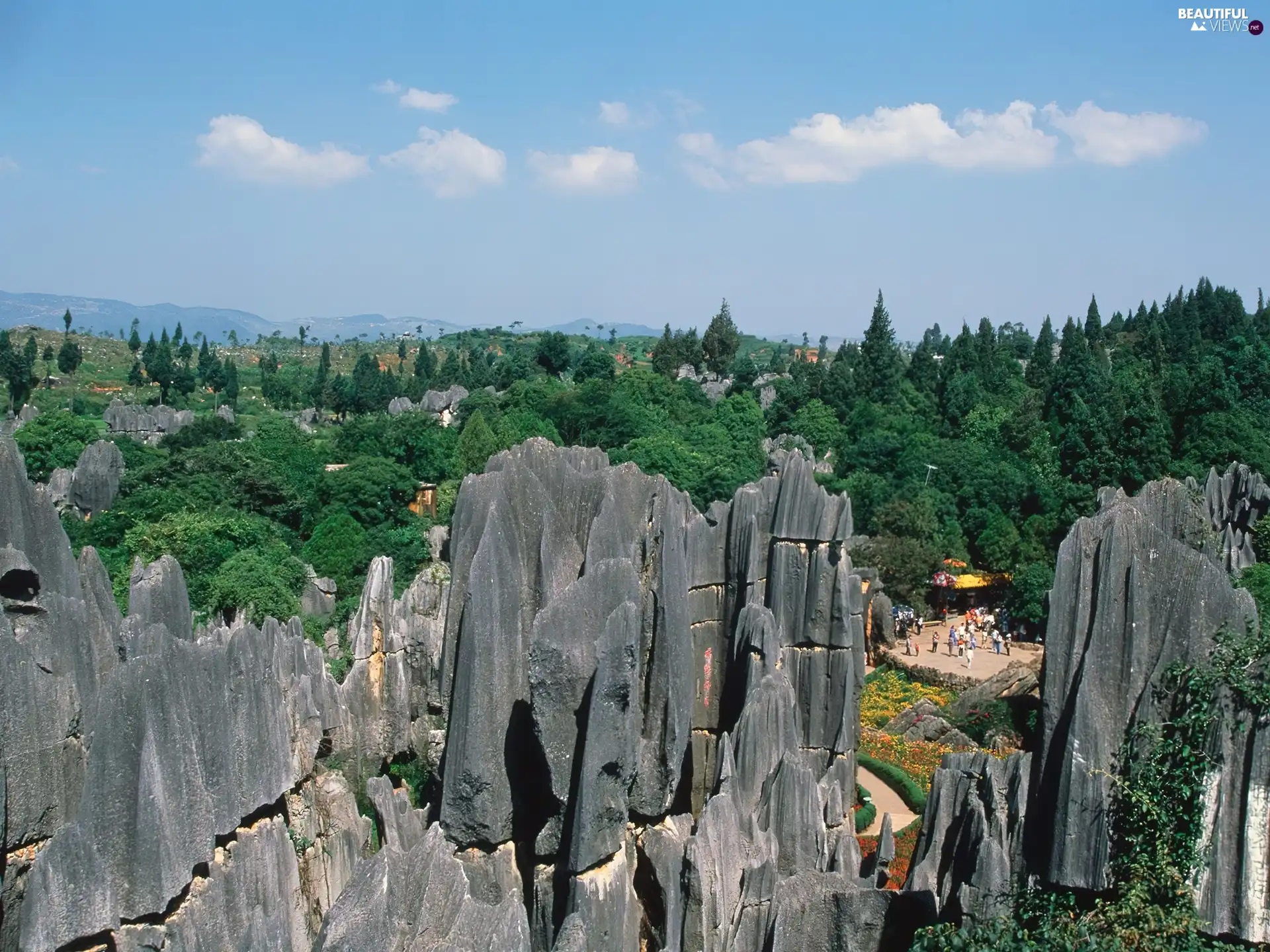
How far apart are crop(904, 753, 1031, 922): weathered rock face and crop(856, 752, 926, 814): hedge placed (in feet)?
20.3

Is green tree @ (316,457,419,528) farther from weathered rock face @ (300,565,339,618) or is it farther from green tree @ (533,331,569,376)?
green tree @ (533,331,569,376)

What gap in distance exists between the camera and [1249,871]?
759cm

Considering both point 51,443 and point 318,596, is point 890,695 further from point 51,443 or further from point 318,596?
point 51,443

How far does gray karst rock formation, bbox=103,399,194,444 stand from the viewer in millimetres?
60188

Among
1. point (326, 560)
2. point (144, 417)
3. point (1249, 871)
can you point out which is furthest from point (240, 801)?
point (144, 417)

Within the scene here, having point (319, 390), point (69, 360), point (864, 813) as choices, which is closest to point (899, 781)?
point (864, 813)

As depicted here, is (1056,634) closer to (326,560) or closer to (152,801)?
(152,801)

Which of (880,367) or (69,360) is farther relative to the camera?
(69,360)

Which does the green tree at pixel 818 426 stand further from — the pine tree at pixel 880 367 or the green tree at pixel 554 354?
the green tree at pixel 554 354

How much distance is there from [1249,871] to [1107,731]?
1244 mm

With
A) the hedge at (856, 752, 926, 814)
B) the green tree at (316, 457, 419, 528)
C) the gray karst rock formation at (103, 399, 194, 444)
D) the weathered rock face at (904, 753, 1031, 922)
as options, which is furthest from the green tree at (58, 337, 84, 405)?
the weathered rock face at (904, 753, 1031, 922)

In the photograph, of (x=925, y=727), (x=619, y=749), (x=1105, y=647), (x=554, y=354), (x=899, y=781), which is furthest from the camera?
(x=554, y=354)

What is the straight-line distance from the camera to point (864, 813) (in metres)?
20.6

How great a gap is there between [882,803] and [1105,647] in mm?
14436
